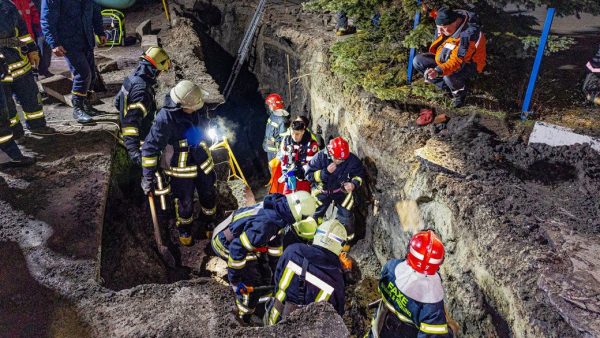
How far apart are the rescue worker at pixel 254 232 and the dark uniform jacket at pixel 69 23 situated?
3590 millimetres

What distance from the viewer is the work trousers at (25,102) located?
5094 millimetres

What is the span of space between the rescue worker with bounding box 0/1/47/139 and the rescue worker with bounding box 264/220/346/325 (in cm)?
405

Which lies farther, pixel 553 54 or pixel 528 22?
pixel 553 54

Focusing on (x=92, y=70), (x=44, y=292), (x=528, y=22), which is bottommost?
(x=44, y=292)

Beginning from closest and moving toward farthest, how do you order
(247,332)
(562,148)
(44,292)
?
(247,332) → (44,292) → (562,148)

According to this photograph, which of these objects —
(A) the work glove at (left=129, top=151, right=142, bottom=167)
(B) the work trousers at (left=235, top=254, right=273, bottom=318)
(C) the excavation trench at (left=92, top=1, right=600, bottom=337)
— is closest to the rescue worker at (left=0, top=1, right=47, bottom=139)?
(C) the excavation trench at (left=92, top=1, right=600, bottom=337)

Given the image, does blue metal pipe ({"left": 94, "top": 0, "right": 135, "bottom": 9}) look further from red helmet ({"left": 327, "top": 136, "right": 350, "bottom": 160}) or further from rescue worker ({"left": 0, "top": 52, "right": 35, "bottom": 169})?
red helmet ({"left": 327, "top": 136, "right": 350, "bottom": 160})

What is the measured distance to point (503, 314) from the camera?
321cm

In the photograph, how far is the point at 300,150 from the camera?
658cm

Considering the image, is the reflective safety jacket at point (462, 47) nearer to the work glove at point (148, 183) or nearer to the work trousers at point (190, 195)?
the work trousers at point (190, 195)

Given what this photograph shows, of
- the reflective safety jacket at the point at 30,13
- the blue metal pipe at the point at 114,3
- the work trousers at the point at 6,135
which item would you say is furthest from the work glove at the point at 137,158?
the blue metal pipe at the point at 114,3

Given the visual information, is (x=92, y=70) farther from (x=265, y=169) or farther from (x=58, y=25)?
(x=265, y=169)

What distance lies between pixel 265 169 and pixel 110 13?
19.4 ft

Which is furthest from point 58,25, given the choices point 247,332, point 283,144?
point 247,332
